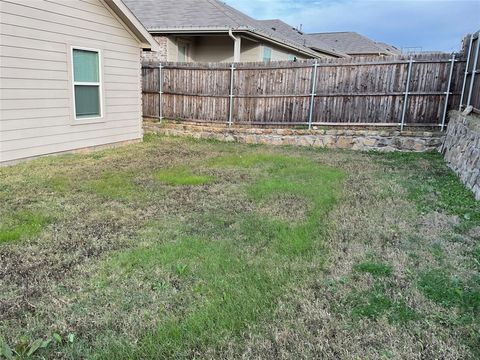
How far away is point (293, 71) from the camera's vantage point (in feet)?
32.3

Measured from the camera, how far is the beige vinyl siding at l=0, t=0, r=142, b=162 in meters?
6.14

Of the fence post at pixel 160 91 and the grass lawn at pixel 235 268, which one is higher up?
the fence post at pixel 160 91

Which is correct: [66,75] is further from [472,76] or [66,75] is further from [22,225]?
[472,76]

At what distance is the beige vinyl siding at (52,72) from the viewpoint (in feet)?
20.1

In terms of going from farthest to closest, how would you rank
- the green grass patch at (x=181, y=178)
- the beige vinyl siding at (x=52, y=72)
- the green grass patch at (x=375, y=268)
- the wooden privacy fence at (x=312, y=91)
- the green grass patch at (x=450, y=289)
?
the wooden privacy fence at (x=312, y=91), the beige vinyl siding at (x=52, y=72), the green grass patch at (x=181, y=178), the green grass patch at (x=375, y=268), the green grass patch at (x=450, y=289)

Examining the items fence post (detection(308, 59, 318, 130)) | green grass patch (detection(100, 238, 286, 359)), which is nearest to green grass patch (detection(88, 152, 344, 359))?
green grass patch (detection(100, 238, 286, 359))

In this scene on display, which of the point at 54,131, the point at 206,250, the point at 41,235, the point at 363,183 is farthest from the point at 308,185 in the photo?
the point at 54,131

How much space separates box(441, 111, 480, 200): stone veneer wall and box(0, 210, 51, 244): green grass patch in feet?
17.3

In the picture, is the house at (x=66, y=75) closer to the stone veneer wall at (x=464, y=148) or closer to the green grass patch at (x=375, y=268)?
the green grass patch at (x=375, y=268)

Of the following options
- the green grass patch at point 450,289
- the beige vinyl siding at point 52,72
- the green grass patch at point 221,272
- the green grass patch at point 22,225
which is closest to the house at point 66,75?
the beige vinyl siding at point 52,72

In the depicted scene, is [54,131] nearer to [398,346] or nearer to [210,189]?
[210,189]

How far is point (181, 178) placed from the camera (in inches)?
241

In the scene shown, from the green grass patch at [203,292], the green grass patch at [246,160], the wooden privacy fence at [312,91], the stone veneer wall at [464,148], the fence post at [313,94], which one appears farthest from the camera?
the fence post at [313,94]

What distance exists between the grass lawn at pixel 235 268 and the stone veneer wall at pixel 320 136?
125 inches
